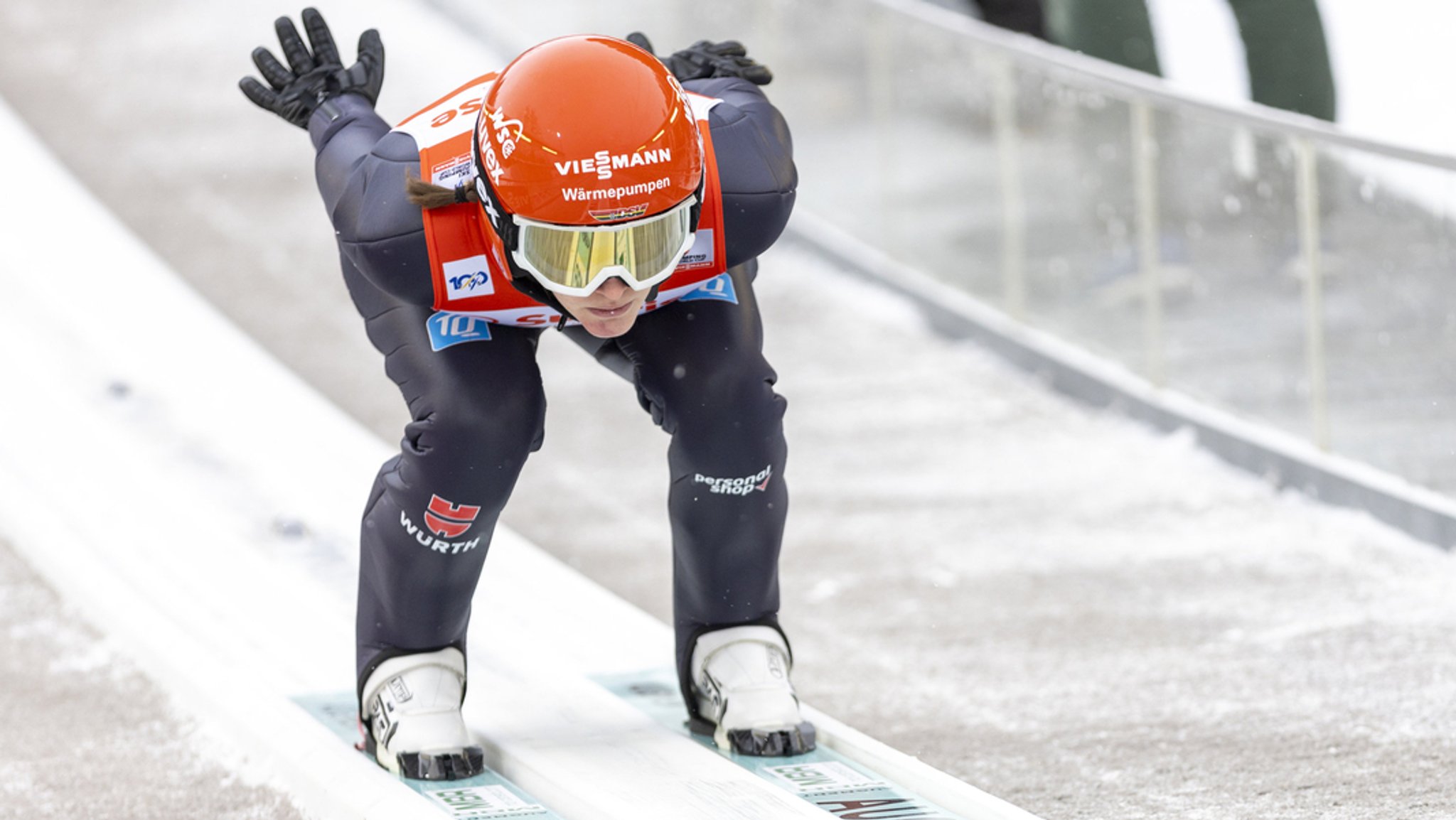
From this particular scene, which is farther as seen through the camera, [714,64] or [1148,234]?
[1148,234]

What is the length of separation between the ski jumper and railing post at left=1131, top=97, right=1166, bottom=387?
278cm

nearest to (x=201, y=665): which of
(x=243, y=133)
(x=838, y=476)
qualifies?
(x=838, y=476)

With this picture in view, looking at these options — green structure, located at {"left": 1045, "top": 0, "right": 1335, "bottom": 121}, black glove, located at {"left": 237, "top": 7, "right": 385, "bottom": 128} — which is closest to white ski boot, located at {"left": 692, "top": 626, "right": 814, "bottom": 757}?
black glove, located at {"left": 237, "top": 7, "right": 385, "bottom": 128}

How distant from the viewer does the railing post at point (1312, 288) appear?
5059mm

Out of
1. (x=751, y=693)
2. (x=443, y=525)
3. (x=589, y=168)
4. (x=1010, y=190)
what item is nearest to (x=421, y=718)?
(x=443, y=525)

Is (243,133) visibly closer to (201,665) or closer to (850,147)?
(850,147)

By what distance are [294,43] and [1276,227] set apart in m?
2.97

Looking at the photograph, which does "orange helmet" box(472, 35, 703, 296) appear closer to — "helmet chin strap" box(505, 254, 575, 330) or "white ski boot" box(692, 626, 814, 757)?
"helmet chin strap" box(505, 254, 575, 330)

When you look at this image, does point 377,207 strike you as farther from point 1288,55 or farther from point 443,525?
point 1288,55

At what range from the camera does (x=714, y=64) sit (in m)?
3.29

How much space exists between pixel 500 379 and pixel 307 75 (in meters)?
0.64

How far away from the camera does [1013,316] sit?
260 inches

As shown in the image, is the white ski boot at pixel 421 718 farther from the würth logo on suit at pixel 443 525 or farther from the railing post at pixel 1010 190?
the railing post at pixel 1010 190

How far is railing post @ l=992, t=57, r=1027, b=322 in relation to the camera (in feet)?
21.1
